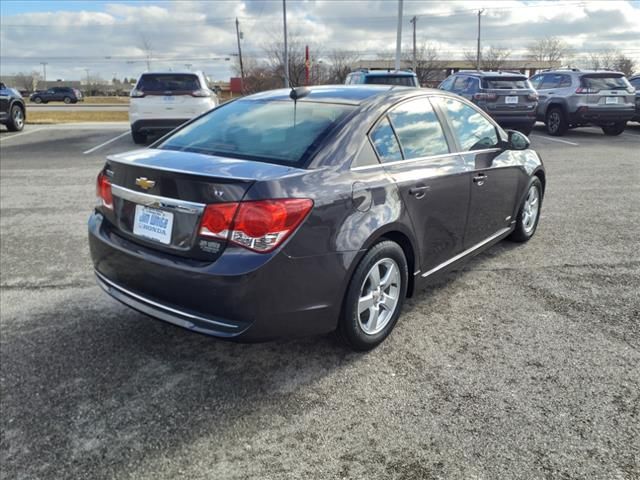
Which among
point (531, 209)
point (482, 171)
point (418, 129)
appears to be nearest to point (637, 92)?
point (531, 209)

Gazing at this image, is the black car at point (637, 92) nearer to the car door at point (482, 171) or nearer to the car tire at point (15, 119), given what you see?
the car door at point (482, 171)

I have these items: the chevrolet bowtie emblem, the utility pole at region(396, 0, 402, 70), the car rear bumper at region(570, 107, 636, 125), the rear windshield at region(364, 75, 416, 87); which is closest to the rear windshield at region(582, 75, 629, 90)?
the car rear bumper at region(570, 107, 636, 125)

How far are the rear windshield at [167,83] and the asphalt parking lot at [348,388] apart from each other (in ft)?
26.5

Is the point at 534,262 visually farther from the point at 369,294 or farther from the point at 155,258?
the point at 155,258

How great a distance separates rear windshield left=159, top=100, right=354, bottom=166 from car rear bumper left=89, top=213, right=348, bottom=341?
0.63m

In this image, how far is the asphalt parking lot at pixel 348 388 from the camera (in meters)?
2.36

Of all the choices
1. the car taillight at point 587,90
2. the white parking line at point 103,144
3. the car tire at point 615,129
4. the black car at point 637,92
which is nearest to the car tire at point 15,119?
the white parking line at point 103,144

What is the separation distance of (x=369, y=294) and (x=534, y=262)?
230 cm

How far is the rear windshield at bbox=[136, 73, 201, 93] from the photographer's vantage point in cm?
1200

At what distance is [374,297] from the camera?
3.21m

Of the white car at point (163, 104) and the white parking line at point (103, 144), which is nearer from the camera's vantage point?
the white car at point (163, 104)

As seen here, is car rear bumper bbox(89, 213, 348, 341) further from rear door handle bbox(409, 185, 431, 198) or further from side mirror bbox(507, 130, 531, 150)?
side mirror bbox(507, 130, 531, 150)

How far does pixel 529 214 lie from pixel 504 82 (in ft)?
30.2

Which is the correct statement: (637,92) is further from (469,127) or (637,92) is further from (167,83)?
(469,127)
